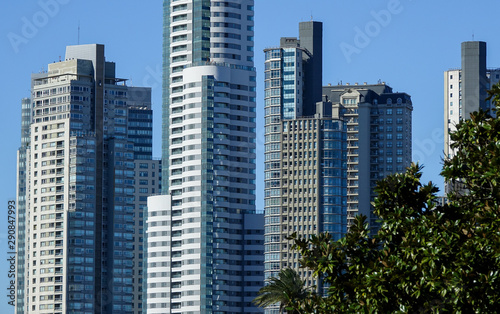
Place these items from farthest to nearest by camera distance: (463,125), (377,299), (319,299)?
(319,299) < (463,125) < (377,299)

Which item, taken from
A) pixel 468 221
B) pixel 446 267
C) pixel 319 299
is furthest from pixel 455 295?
pixel 319 299

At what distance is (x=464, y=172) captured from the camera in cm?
4075

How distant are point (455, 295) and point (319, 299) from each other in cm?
1022

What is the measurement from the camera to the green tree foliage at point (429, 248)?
3706 cm

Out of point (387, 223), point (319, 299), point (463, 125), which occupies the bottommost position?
point (319, 299)

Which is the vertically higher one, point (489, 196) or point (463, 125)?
point (463, 125)

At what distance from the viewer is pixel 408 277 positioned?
38281 mm

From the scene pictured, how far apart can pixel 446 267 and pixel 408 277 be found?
136 centimetres

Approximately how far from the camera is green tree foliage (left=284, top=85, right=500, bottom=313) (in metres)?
37.1

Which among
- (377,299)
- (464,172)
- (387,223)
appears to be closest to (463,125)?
(464,172)

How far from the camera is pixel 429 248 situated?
3797cm

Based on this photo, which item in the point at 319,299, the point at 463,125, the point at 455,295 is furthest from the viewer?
the point at 319,299

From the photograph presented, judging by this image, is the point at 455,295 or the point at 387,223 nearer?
the point at 455,295

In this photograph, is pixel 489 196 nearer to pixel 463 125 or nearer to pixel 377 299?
pixel 463 125
